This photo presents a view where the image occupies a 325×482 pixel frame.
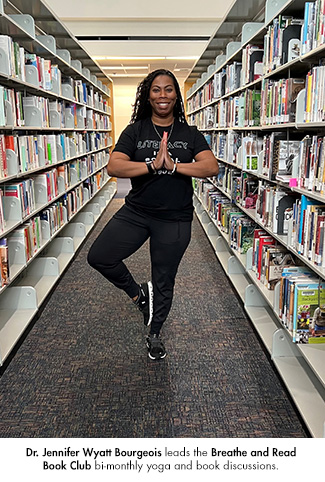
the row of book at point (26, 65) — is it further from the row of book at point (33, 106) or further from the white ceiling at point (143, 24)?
the white ceiling at point (143, 24)

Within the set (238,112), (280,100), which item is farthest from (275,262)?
(238,112)

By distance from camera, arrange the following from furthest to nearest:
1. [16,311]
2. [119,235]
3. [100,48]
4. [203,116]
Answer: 1. [100,48]
2. [203,116]
3. [16,311]
4. [119,235]

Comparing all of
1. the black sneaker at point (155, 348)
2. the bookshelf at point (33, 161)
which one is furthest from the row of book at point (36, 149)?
the black sneaker at point (155, 348)

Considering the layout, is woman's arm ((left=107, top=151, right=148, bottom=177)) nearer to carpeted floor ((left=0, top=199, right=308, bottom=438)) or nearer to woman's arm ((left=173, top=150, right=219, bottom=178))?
woman's arm ((left=173, top=150, right=219, bottom=178))

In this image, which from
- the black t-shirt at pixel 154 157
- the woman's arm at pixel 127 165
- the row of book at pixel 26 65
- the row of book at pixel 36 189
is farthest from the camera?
the row of book at pixel 36 189

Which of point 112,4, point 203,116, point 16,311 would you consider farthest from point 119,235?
point 112,4

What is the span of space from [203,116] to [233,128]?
2854mm

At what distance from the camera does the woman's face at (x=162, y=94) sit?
236cm

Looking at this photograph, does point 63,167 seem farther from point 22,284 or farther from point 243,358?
point 243,358

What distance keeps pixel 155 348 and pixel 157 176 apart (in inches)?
39.6

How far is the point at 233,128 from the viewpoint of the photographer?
13.8 feet

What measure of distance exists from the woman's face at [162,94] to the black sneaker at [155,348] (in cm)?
128

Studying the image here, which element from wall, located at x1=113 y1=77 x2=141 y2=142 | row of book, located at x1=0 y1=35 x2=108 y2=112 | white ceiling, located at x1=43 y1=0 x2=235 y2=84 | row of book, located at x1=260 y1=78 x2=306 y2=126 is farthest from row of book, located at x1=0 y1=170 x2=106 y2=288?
wall, located at x1=113 y1=77 x2=141 y2=142

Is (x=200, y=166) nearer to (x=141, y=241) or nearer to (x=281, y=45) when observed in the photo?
(x=141, y=241)
